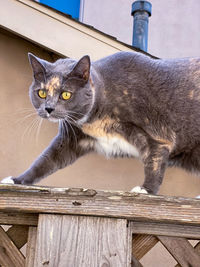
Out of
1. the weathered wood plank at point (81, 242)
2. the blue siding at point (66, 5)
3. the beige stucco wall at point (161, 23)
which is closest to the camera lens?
the weathered wood plank at point (81, 242)

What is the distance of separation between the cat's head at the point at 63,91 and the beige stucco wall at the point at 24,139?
60.0 inches

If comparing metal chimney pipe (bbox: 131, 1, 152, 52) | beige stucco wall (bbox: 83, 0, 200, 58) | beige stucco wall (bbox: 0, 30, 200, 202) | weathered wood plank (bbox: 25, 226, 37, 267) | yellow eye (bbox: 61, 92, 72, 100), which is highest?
beige stucco wall (bbox: 83, 0, 200, 58)

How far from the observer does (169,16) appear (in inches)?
270

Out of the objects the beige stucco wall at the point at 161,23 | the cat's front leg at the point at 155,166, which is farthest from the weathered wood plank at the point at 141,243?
the beige stucco wall at the point at 161,23

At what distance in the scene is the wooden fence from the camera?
1.70 m

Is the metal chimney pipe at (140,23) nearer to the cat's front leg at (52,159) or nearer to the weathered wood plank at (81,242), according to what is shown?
the cat's front leg at (52,159)

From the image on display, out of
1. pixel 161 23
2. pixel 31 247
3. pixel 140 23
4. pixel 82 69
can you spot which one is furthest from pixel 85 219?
pixel 161 23

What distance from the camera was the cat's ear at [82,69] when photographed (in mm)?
2525

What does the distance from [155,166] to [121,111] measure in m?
0.36

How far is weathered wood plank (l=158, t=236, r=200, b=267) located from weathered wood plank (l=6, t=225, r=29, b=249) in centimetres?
60

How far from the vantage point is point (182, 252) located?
6.58 ft

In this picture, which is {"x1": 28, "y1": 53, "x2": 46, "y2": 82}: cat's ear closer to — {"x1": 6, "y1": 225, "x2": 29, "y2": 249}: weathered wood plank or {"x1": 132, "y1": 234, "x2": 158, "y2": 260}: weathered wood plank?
{"x1": 6, "y1": 225, "x2": 29, "y2": 249}: weathered wood plank

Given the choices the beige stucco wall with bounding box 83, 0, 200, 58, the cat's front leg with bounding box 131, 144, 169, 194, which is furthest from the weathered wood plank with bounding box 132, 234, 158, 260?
the beige stucco wall with bounding box 83, 0, 200, 58

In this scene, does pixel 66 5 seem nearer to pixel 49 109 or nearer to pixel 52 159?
pixel 52 159
